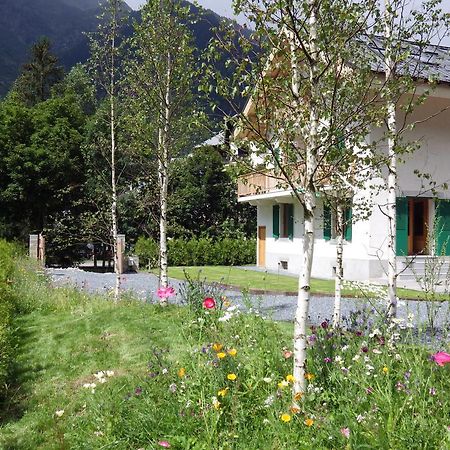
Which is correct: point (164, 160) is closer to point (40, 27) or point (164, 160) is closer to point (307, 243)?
point (307, 243)

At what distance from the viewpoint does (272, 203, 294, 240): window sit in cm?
2220

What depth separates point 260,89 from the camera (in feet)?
12.9

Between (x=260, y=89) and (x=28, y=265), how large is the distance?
1404cm

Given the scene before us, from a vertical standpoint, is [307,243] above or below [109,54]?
below

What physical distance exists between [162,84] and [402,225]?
9.79 metres

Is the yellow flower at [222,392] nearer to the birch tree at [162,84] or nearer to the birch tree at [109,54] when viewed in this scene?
the birch tree at [162,84]

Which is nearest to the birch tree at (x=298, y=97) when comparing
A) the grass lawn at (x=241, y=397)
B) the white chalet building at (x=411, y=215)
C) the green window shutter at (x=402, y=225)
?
the grass lawn at (x=241, y=397)

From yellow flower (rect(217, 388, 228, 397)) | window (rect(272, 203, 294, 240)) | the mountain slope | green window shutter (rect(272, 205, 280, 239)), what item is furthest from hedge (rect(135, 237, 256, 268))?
the mountain slope

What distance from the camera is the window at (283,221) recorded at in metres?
22.2

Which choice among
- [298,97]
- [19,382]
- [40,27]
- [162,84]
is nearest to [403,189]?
[162,84]

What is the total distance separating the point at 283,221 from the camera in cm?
2291

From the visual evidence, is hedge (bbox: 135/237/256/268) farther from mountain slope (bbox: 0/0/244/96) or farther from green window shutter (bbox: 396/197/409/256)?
mountain slope (bbox: 0/0/244/96)

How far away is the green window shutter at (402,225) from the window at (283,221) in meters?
6.16

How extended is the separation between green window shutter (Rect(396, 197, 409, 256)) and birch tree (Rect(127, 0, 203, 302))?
8.89 metres
